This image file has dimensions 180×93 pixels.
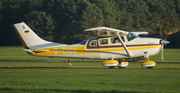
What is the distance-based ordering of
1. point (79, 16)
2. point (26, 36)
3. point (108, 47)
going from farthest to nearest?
point (79, 16) → point (26, 36) → point (108, 47)

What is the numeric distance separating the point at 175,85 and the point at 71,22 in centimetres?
7691

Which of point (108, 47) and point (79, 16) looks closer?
point (108, 47)

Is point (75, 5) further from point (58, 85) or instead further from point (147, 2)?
point (58, 85)

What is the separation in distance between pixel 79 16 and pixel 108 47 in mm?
68512

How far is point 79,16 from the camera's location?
88.1 metres

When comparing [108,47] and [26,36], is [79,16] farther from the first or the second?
[108,47]

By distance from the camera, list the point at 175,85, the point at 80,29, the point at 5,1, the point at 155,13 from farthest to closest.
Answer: the point at 5,1 < the point at 155,13 < the point at 80,29 < the point at 175,85

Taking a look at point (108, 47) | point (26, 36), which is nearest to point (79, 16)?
point (26, 36)

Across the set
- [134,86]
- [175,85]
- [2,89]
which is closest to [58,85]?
[2,89]

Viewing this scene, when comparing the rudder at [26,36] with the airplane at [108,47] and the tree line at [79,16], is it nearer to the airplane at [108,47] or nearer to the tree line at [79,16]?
the airplane at [108,47]

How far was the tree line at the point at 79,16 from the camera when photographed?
3371 inches

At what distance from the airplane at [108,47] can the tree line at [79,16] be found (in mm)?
59958

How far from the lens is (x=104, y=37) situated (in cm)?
2059

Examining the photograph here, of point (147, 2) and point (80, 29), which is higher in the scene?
point (147, 2)
